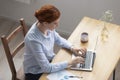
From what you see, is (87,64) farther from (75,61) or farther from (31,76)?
(31,76)

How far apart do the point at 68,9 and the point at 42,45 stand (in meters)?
1.42

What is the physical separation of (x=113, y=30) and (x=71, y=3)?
1.01 m

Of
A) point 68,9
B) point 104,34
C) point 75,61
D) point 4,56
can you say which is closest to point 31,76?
point 75,61

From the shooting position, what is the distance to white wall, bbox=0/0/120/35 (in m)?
3.40

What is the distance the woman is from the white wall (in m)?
1.17

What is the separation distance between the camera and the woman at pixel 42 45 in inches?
85.9

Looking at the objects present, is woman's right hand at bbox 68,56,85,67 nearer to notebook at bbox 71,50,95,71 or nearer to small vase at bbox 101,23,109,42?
notebook at bbox 71,50,95,71

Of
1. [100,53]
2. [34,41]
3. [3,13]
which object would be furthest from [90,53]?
[3,13]

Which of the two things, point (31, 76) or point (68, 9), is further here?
point (68, 9)

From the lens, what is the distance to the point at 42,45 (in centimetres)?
226

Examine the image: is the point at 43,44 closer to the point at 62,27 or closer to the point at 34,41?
the point at 34,41

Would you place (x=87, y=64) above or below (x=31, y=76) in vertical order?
above

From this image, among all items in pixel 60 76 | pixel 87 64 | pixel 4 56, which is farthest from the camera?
pixel 4 56

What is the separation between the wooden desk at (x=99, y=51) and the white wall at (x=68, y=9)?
0.71 metres
